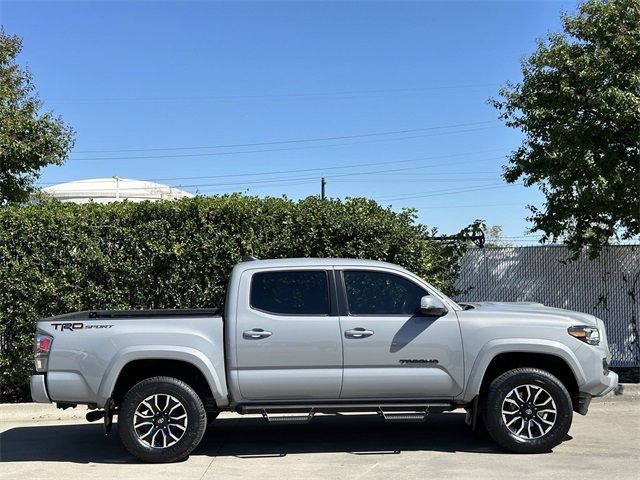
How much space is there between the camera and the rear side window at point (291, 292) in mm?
6957

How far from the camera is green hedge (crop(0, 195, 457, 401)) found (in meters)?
9.76

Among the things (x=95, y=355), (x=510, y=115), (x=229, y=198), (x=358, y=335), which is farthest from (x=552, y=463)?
(x=510, y=115)

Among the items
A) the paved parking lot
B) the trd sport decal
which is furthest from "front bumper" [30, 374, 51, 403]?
the paved parking lot

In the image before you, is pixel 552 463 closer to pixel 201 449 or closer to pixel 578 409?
pixel 578 409

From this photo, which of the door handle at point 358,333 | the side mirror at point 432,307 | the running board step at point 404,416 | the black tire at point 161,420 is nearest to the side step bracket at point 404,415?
the running board step at point 404,416

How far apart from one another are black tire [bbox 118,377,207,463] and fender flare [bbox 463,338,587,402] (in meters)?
2.64

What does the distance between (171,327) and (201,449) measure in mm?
1456

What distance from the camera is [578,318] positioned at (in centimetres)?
707

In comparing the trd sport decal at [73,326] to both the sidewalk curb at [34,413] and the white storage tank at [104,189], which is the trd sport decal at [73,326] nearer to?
the sidewalk curb at [34,413]

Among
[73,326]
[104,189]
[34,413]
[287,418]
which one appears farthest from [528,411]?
[104,189]

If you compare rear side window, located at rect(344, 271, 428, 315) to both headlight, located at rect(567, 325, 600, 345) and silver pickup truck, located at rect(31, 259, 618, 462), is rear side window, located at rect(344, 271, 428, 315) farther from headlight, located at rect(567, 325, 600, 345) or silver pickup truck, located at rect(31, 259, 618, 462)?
headlight, located at rect(567, 325, 600, 345)

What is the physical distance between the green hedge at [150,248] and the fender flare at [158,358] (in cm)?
306

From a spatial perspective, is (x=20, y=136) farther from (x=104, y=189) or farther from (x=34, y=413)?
(x=104, y=189)

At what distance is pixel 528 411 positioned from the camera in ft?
22.5
